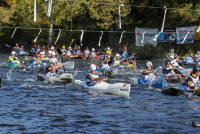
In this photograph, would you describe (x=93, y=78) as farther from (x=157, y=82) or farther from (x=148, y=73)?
(x=148, y=73)

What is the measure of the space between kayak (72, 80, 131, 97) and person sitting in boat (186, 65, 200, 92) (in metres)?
2.23

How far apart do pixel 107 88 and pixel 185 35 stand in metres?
23.5

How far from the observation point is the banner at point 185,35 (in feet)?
122

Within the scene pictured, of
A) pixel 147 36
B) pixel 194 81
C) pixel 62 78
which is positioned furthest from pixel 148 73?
pixel 147 36

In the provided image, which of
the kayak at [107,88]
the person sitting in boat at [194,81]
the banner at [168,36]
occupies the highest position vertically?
the banner at [168,36]

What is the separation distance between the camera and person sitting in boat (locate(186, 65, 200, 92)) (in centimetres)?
1476

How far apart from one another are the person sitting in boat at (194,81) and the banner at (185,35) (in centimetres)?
2258

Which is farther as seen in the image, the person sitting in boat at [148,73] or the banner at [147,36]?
the banner at [147,36]

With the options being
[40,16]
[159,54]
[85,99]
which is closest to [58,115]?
[85,99]

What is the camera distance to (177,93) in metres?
15.8

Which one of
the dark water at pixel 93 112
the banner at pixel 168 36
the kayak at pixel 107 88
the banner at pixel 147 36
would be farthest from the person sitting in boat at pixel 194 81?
the banner at pixel 168 36

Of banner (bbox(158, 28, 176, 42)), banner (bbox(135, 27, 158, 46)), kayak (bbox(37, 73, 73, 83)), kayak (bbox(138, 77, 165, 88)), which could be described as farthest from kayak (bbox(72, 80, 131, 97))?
banner (bbox(158, 28, 176, 42))

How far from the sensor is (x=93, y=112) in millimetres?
12438

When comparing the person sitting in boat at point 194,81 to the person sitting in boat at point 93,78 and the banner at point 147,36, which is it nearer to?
the person sitting in boat at point 93,78
